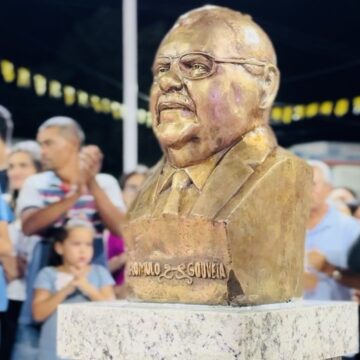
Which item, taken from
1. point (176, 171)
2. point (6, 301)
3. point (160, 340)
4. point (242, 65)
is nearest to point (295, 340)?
point (160, 340)

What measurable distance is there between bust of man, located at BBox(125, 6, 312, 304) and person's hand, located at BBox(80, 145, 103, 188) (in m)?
1.44

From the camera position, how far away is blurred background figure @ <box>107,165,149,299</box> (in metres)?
3.79

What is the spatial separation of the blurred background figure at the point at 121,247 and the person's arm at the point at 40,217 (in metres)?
0.34

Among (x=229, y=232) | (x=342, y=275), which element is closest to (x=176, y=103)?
(x=229, y=232)

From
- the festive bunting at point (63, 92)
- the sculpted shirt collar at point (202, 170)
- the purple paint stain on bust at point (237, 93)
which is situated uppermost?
the festive bunting at point (63, 92)

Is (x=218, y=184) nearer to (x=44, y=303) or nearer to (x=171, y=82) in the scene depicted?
(x=171, y=82)

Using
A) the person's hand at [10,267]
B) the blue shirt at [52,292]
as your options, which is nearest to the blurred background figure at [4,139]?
the person's hand at [10,267]

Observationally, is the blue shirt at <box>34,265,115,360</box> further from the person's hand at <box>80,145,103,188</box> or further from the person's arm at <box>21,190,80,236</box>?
the person's hand at <box>80,145,103,188</box>

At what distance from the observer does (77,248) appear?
11.8 ft

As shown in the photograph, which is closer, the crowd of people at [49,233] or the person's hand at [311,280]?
the crowd of people at [49,233]

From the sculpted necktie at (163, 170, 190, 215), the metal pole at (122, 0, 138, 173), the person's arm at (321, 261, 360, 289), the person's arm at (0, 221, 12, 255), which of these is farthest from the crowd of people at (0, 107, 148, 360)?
the sculpted necktie at (163, 170, 190, 215)

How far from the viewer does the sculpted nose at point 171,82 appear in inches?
86.7

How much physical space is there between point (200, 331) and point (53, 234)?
1691mm

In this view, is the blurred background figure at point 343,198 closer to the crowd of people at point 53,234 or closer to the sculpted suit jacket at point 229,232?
the crowd of people at point 53,234
